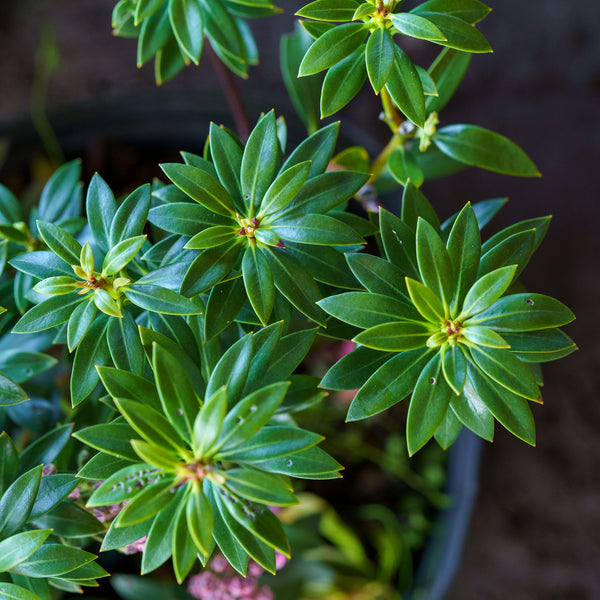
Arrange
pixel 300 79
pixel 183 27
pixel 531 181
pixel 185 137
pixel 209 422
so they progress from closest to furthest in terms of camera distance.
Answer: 1. pixel 209 422
2. pixel 183 27
3. pixel 300 79
4. pixel 185 137
5. pixel 531 181

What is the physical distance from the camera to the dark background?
172 cm

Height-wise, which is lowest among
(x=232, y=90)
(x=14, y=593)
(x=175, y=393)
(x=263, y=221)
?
(x=14, y=593)

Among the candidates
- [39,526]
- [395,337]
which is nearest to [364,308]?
[395,337]

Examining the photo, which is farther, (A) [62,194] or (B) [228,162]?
(A) [62,194]

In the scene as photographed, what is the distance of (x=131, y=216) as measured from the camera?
70 cm

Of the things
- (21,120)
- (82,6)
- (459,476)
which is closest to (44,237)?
(21,120)

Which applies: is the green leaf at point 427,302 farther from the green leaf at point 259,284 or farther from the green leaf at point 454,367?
the green leaf at point 259,284

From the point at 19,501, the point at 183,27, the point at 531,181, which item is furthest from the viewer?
the point at 531,181

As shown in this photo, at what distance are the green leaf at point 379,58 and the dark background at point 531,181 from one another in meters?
1.11

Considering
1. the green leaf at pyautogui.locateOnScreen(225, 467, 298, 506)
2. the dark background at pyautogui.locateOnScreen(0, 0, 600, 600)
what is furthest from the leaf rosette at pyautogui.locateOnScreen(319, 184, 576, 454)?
the dark background at pyautogui.locateOnScreen(0, 0, 600, 600)

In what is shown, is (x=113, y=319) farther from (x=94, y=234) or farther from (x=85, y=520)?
(x=85, y=520)

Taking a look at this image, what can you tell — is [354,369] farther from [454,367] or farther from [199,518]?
[199,518]

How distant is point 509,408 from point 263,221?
33 centimetres

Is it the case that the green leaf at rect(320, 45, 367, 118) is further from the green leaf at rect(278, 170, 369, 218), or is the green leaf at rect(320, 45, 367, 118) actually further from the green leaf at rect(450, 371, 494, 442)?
the green leaf at rect(450, 371, 494, 442)
